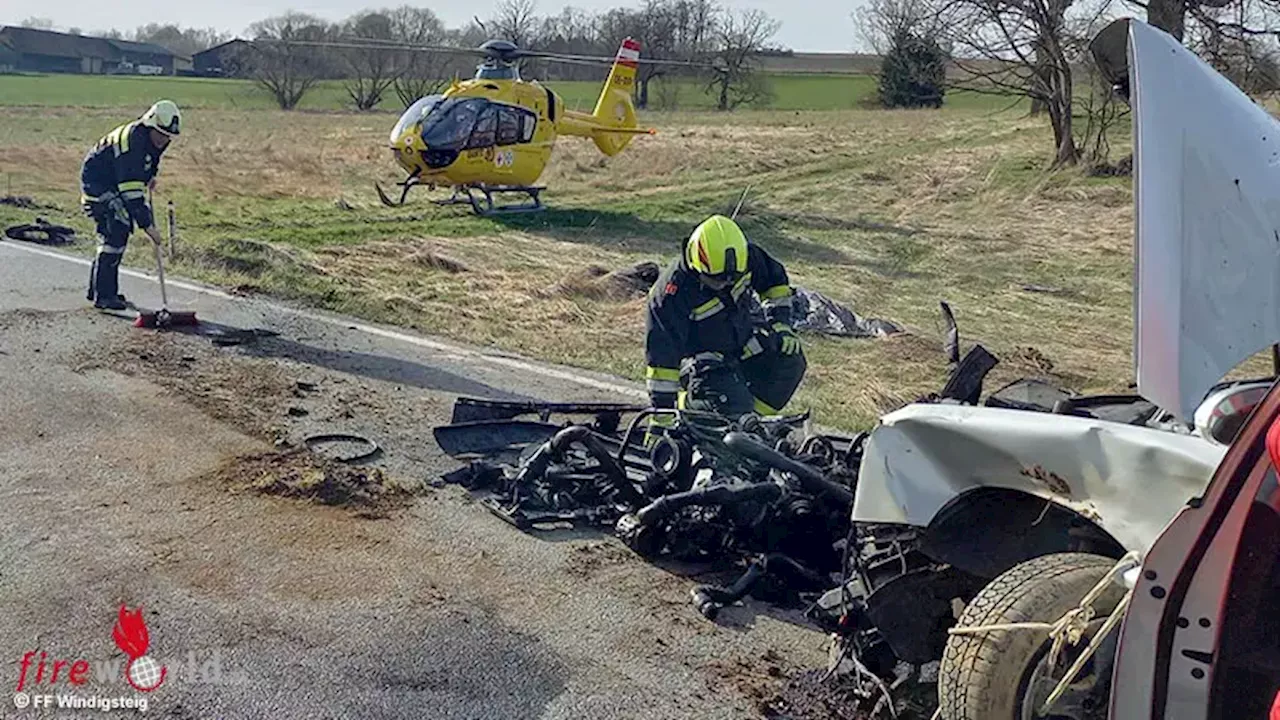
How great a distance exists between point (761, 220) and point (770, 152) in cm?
1055

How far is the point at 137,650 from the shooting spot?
4457 mm

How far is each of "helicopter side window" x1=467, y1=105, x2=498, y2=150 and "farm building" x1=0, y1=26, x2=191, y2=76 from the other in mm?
77496

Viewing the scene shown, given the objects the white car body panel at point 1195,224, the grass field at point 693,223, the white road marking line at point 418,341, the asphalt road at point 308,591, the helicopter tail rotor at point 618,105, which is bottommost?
the asphalt road at point 308,591

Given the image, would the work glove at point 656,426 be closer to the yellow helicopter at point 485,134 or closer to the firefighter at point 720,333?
the firefighter at point 720,333

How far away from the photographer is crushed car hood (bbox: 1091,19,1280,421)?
277 cm

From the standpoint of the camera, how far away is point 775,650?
475 centimetres

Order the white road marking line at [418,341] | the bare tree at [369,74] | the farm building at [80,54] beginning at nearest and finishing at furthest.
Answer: the white road marking line at [418,341]
the bare tree at [369,74]
the farm building at [80,54]

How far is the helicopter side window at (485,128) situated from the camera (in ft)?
65.0

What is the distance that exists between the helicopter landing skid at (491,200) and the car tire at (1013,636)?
17.8 m

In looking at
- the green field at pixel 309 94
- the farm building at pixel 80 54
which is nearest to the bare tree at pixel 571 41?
the green field at pixel 309 94

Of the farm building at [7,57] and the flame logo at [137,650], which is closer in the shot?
the flame logo at [137,650]

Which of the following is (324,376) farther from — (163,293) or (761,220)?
(761,220)

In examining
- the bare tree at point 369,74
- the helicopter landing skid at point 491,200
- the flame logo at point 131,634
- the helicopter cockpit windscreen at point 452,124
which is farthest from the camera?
the bare tree at point 369,74

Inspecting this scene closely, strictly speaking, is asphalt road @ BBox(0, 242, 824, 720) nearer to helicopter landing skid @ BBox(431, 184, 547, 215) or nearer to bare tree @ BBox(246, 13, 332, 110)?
helicopter landing skid @ BBox(431, 184, 547, 215)
